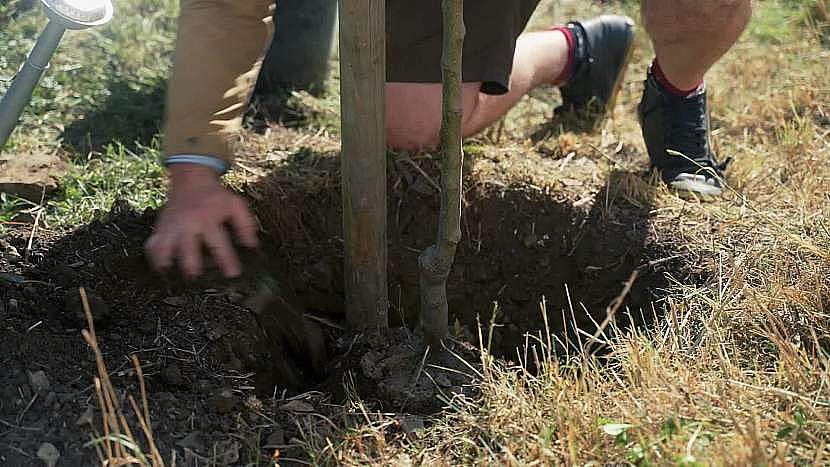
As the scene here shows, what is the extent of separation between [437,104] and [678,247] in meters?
0.78

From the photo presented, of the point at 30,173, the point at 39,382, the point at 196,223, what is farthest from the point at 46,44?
the point at 39,382

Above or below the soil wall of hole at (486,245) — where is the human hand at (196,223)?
above

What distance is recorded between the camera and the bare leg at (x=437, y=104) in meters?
2.63

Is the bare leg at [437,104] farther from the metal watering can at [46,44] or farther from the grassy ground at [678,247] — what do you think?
the metal watering can at [46,44]

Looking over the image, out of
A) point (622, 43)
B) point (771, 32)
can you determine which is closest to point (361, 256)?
point (622, 43)

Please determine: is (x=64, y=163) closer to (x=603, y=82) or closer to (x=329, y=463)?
(x=329, y=463)

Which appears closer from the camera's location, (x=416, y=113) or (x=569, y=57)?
(x=416, y=113)

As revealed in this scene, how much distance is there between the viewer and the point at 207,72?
187 cm

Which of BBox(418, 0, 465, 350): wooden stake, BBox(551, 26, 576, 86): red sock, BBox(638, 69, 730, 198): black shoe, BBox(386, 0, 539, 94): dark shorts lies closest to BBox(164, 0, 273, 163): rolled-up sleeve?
BBox(418, 0, 465, 350): wooden stake

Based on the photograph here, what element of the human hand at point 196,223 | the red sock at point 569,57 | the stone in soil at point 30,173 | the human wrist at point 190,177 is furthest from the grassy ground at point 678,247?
the human wrist at point 190,177

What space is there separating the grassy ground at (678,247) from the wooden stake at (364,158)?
1.14 ft

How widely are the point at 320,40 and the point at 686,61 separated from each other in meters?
1.27

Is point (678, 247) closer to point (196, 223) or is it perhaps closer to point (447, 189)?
point (447, 189)

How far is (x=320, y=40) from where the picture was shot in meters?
3.26
